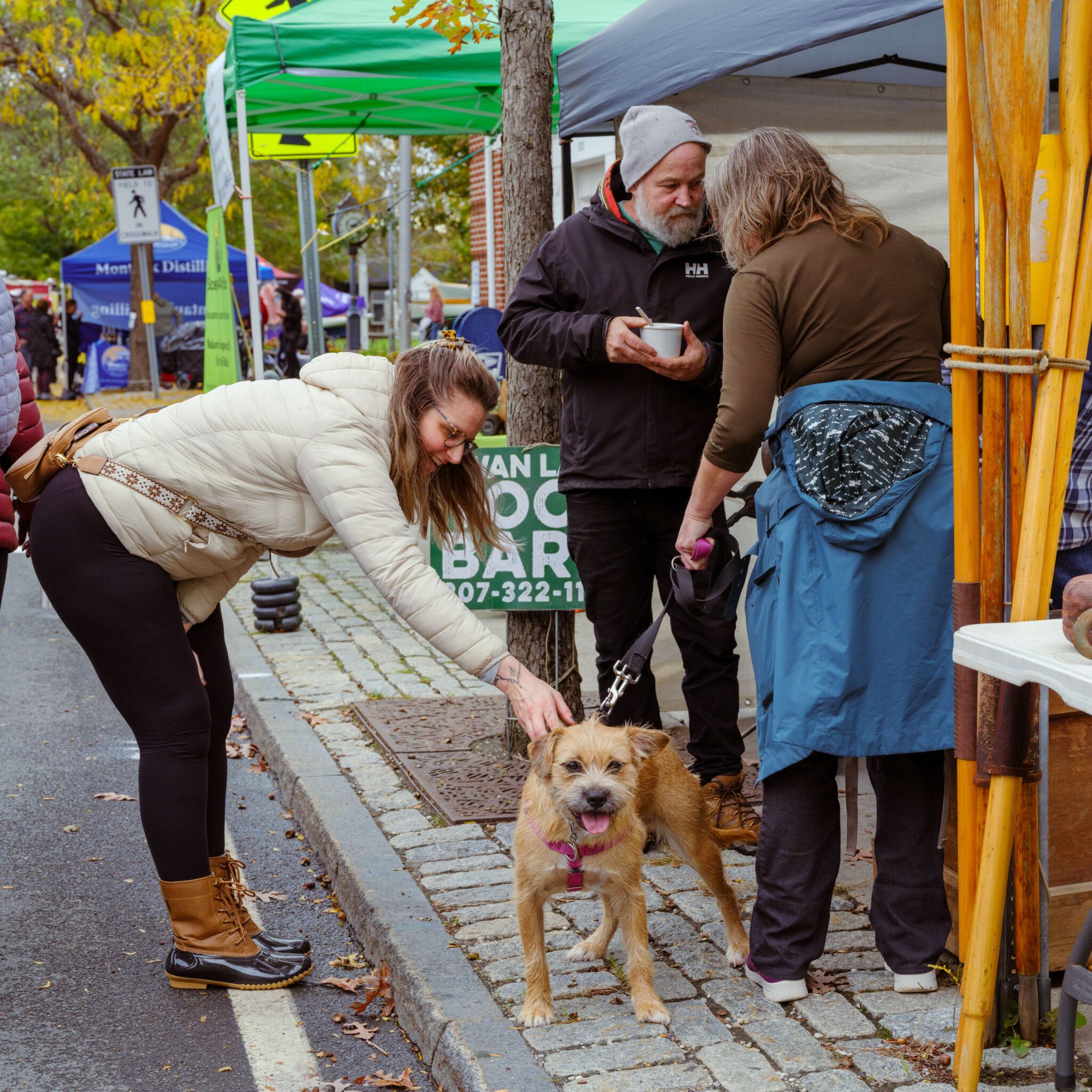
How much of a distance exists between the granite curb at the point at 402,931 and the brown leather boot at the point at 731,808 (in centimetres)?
106

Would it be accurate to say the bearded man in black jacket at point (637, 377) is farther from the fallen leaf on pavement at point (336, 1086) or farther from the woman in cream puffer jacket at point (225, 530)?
the fallen leaf on pavement at point (336, 1086)

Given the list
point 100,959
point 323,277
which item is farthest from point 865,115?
point 323,277

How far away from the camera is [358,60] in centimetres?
762

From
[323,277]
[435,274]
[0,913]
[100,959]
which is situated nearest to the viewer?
[100,959]

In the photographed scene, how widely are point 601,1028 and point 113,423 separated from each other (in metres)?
2.14

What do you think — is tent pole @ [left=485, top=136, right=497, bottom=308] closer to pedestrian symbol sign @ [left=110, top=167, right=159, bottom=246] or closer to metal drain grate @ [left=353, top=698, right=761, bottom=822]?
pedestrian symbol sign @ [left=110, top=167, right=159, bottom=246]

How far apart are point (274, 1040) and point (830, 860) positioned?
1.59 metres

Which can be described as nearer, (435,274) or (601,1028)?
(601,1028)

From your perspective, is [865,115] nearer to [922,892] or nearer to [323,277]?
[922,892]

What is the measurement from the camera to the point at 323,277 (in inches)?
2026

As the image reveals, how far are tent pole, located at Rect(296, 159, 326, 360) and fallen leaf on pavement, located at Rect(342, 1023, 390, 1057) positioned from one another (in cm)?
959

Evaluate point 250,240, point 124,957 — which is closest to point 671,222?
point 124,957

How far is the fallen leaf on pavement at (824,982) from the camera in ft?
11.5

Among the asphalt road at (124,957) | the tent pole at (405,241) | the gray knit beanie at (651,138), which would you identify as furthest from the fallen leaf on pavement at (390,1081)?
the tent pole at (405,241)
